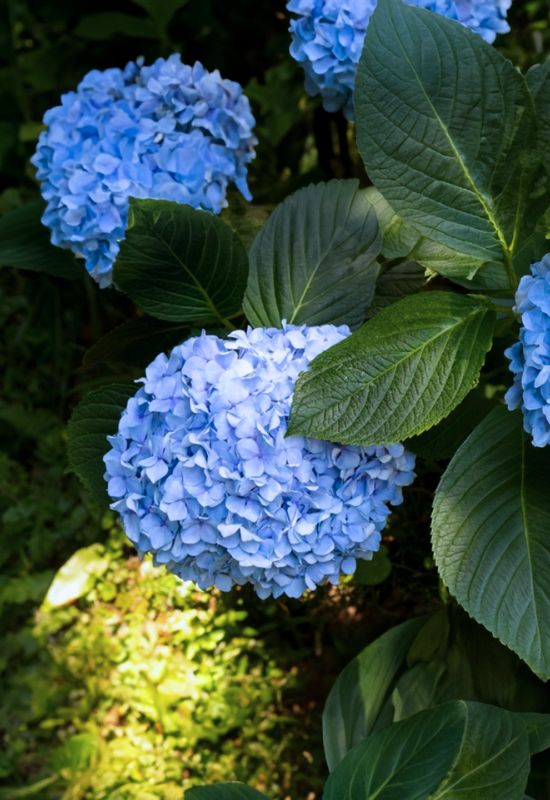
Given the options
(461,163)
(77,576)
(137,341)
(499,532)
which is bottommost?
(77,576)

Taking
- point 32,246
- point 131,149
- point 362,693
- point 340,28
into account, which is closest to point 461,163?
point 340,28

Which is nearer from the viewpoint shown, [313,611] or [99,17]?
[313,611]

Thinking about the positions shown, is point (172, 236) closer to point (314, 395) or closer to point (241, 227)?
point (314, 395)

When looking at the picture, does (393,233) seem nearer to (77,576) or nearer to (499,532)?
(499,532)

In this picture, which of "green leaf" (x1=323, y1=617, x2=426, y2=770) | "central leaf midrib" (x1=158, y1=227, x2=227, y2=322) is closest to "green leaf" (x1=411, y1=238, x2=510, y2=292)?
"central leaf midrib" (x1=158, y1=227, x2=227, y2=322)

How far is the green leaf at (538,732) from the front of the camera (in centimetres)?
124

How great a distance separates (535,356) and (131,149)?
2.45 ft

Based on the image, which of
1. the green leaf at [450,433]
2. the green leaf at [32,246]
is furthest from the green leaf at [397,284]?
the green leaf at [32,246]

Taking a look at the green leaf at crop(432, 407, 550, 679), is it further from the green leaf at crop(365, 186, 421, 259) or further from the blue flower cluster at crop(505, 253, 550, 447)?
the green leaf at crop(365, 186, 421, 259)

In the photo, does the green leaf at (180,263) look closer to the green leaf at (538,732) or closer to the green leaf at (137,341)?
the green leaf at (137,341)

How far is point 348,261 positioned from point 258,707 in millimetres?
968

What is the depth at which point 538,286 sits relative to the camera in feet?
3.29

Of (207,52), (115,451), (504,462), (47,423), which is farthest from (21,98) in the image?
(504,462)

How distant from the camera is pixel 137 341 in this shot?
58.3 inches
